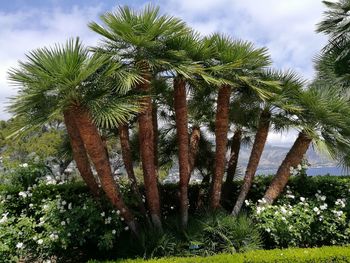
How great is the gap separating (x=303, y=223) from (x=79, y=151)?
4.35 meters

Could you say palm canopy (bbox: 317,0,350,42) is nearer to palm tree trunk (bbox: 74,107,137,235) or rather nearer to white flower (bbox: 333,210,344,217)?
white flower (bbox: 333,210,344,217)

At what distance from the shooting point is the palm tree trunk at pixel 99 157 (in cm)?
622

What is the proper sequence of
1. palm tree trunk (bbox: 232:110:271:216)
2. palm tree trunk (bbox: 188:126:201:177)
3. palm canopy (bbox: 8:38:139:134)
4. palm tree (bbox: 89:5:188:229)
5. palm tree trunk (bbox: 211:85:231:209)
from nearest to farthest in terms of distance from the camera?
palm canopy (bbox: 8:38:139:134)
palm tree (bbox: 89:5:188:229)
palm tree trunk (bbox: 211:85:231:209)
palm tree trunk (bbox: 232:110:271:216)
palm tree trunk (bbox: 188:126:201:177)

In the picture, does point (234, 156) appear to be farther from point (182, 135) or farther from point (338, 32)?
point (338, 32)

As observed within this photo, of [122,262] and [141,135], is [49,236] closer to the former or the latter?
[122,262]

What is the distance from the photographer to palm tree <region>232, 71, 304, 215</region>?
7.62 meters

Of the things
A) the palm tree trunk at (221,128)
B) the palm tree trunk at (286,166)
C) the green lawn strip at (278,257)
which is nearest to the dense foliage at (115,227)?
the palm tree trunk at (286,166)

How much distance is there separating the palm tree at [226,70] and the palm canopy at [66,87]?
1.97m

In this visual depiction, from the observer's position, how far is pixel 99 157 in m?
6.51

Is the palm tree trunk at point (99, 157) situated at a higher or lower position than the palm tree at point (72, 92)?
lower

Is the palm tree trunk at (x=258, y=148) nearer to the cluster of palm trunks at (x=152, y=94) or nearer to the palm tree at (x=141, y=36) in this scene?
the cluster of palm trunks at (x=152, y=94)

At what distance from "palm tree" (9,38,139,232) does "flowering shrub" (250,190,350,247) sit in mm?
3243

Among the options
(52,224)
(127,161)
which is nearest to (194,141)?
(127,161)

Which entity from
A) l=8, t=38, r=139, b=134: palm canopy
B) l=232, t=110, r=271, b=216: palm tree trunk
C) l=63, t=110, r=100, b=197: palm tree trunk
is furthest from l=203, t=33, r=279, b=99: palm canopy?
l=63, t=110, r=100, b=197: palm tree trunk
